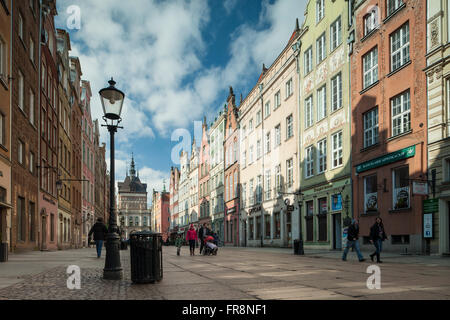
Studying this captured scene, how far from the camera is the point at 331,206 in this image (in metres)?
27.0

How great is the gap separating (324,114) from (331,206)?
19.2ft

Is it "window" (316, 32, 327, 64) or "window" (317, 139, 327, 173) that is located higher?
"window" (316, 32, 327, 64)

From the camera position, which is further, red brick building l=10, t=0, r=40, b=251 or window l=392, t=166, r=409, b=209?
red brick building l=10, t=0, r=40, b=251

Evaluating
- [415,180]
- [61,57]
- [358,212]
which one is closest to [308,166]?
[358,212]

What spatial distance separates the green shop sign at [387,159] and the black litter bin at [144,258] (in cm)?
1421

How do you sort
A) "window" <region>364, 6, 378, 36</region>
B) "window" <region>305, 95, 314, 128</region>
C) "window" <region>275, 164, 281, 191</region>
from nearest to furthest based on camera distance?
"window" <region>364, 6, 378, 36</region>, "window" <region>305, 95, 314, 128</region>, "window" <region>275, 164, 281, 191</region>

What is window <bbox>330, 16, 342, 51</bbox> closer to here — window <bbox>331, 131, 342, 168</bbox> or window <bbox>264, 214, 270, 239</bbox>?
window <bbox>331, 131, 342, 168</bbox>

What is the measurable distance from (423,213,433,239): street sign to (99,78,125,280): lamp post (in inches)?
523

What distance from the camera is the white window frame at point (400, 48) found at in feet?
67.2

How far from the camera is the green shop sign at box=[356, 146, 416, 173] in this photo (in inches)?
769

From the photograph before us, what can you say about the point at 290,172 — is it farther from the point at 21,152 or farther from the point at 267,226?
the point at 21,152

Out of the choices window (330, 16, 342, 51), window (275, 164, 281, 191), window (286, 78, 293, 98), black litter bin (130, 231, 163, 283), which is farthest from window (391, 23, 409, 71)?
black litter bin (130, 231, 163, 283)

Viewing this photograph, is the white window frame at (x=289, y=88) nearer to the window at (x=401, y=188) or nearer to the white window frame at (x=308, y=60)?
the white window frame at (x=308, y=60)
